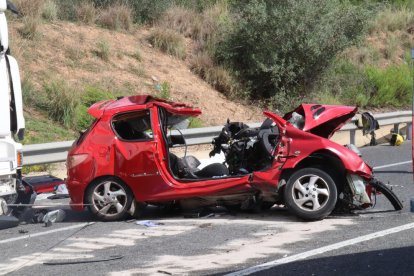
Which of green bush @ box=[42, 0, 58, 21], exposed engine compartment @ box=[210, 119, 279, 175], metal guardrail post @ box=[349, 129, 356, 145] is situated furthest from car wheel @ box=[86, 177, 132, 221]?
green bush @ box=[42, 0, 58, 21]

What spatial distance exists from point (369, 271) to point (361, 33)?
56.6 ft

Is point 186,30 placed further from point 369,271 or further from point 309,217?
point 369,271

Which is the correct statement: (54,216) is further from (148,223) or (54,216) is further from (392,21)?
(392,21)

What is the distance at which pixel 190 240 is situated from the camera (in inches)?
320

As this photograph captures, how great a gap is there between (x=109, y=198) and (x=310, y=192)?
2.41 m

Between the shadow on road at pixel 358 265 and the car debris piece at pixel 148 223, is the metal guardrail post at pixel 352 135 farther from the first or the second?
the shadow on road at pixel 358 265

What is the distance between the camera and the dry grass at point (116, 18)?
22.1 m

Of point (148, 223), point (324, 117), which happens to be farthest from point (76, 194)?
point (324, 117)

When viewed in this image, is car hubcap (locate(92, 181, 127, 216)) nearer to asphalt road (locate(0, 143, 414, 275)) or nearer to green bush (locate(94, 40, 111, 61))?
asphalt road (locate(0, 143, 414, 275))

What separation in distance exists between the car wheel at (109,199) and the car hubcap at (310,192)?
202 centimetres

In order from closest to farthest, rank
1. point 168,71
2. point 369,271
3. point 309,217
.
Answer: point 369,271, point 309,217, point 168,71

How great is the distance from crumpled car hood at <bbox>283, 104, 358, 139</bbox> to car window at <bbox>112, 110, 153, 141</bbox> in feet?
6.20

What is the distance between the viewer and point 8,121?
915cm

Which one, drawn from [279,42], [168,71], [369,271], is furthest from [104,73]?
[369,271]
